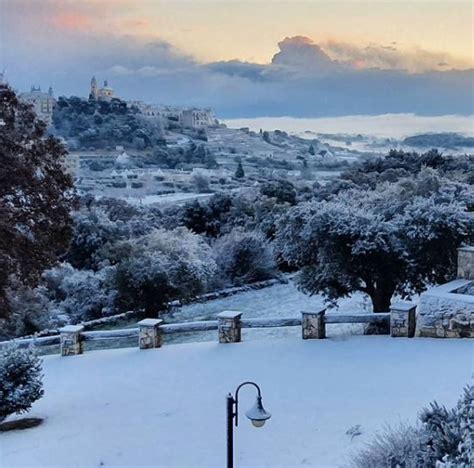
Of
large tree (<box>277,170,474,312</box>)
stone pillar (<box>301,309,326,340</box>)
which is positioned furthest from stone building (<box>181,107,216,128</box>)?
stone pillar (<box>301,309,326,340</box>)

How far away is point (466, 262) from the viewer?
32.5 feet

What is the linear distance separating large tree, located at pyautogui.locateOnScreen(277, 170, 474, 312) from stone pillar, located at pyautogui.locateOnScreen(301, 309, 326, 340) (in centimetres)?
139

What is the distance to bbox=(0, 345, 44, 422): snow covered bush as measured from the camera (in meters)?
6.50

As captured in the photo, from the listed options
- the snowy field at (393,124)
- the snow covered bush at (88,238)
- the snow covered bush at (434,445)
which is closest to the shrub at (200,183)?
the snowy field at (393,124)

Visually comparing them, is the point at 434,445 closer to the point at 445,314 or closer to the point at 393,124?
the point at 445,314

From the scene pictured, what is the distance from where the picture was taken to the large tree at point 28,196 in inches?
310

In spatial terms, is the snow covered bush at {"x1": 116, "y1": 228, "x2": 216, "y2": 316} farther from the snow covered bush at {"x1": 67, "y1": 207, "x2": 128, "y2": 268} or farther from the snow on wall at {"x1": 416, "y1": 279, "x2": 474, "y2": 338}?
the snow on wall at {"x1": 416, "y1": 279, "x2": 474, "y2": 338}

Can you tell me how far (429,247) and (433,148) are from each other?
15.0 metres

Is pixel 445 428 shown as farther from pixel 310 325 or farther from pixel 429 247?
pixel 429 247

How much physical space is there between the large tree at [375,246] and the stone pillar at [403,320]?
1.32 meters

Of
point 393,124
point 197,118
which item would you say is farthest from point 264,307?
point 197,118

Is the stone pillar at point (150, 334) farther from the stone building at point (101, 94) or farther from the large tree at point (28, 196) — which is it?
the stone building at point (101, 94)

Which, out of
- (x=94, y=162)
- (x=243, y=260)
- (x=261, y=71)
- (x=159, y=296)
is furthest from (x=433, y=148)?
(x=94, y=162)

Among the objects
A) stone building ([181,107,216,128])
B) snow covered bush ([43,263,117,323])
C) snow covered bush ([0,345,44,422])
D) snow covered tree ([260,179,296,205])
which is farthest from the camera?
stone building ([181,107,216,128])
